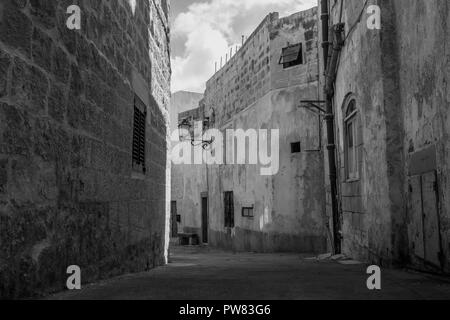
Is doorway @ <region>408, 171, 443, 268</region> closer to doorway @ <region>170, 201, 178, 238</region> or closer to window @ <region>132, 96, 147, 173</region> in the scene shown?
window @ <region>132, 96, 147, 173</region>

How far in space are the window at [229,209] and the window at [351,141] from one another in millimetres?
7900

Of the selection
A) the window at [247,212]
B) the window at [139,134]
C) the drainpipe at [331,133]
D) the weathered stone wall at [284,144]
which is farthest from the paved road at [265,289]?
the window at [247,212]

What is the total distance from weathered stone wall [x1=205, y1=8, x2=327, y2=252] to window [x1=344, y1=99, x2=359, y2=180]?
3.55m

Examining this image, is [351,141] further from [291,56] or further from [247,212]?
[247,212]

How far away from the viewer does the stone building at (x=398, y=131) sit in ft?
13.7

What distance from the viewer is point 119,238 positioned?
4633mm

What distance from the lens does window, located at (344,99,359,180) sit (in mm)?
7367

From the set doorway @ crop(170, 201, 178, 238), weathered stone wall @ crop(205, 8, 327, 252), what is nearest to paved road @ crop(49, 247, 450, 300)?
weathered stone wall @ crop(205, 8, 327, 252)

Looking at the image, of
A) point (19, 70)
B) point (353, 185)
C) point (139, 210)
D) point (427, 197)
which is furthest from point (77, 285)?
point (353, 185)

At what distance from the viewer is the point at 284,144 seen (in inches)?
480

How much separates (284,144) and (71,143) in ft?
30.3

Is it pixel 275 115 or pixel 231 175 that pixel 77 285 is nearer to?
pixel 275 115

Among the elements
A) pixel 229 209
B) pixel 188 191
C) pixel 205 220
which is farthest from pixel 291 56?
pixel 188 191
